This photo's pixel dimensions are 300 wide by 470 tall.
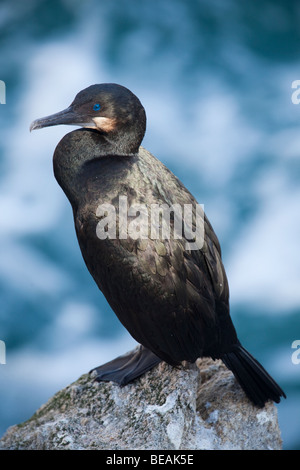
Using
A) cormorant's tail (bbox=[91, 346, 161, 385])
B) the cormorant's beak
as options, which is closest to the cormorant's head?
the cormorant's beak

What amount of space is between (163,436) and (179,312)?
54 centimetres

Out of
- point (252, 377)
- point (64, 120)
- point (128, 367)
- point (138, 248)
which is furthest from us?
point (128, 367)

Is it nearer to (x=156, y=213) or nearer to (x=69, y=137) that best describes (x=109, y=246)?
(x=156, y=213)

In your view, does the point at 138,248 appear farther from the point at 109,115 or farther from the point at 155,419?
the point at 155,419

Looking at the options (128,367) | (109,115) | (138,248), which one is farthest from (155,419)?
(109,115)

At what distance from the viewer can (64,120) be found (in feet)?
10.4

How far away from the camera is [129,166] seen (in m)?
3.15

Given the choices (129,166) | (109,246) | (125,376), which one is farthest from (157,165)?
(125,376)

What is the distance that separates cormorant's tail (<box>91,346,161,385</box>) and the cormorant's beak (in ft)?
3.85

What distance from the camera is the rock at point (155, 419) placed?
3164mm

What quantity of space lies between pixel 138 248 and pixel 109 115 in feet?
1.92

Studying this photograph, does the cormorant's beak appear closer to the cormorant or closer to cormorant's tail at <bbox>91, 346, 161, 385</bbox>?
the cormorant

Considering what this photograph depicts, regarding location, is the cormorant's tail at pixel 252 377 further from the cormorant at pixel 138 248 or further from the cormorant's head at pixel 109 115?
the cormorant's head at pixel 109 115

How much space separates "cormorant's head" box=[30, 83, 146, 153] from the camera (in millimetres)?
3080
